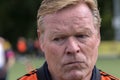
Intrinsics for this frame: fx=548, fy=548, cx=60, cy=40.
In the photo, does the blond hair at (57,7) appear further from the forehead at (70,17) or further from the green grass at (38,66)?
the green grass at (38,66)

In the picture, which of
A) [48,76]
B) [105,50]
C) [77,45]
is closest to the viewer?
[77,45]

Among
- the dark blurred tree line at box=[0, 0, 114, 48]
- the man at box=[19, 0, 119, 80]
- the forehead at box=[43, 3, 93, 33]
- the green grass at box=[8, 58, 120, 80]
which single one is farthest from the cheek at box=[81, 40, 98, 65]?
the dark blurred tree line at box=[0, 0, 114, 48]

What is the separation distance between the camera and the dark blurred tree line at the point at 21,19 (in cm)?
5328

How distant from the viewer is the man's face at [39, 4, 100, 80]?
11.4 ft

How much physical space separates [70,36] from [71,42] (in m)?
0.04

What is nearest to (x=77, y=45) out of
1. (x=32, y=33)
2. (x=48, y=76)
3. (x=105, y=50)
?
(x=48, y=76)

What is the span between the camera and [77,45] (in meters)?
3.50

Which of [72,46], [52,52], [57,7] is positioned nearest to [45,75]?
[52,52]

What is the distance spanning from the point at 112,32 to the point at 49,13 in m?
50.2

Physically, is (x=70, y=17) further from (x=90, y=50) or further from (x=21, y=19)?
(x=21, y=19)

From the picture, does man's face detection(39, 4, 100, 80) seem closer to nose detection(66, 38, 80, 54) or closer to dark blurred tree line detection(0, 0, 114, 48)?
nose detection(66, 38, 80, 54)

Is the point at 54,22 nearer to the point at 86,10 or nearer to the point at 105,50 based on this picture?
the point at 86,10

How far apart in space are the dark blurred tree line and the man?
4855cm

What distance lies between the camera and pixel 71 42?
11.5 ft
